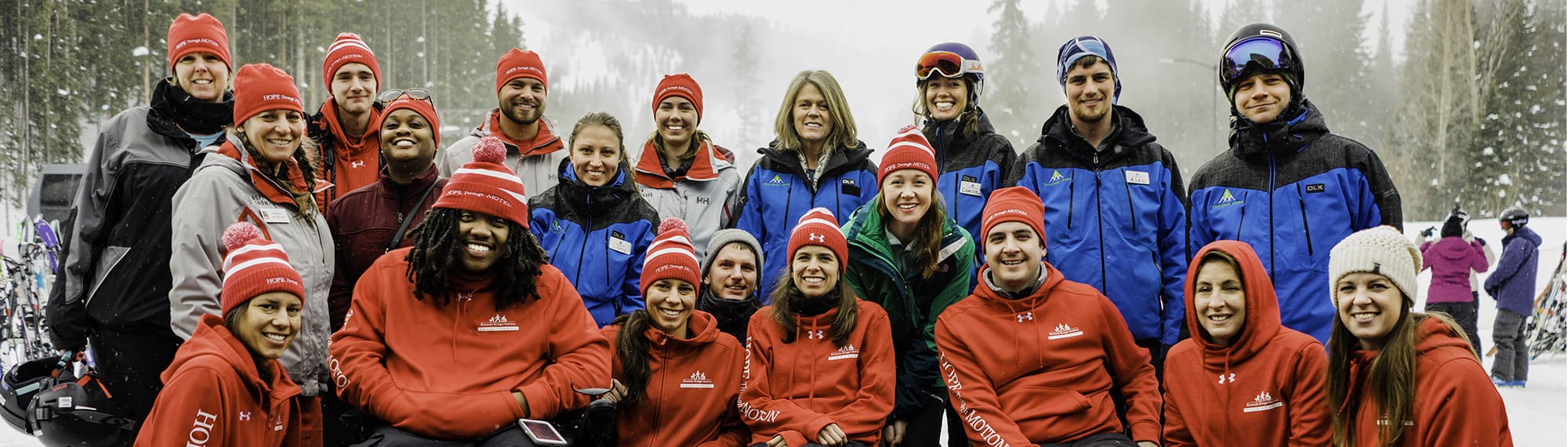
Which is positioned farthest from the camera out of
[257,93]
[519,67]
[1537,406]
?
[1537,406]

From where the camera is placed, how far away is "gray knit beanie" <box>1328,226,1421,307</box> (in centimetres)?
301

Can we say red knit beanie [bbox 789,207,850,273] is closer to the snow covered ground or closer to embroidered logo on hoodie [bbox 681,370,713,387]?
embroidered logo on hoodie [bbox 681,370,713,387]

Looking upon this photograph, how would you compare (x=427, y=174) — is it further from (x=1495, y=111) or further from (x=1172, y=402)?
(x=1495, y=111)

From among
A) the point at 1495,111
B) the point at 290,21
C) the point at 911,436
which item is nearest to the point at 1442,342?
the point at 911,436

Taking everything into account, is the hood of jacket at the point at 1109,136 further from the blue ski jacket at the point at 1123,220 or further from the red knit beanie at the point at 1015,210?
the red knit beanie at the point at 1015,210

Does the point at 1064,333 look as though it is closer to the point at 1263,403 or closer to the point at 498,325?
the point at 1263,403

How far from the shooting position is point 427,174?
A: 3.99m

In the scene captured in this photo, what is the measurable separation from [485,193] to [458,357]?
1.92ft

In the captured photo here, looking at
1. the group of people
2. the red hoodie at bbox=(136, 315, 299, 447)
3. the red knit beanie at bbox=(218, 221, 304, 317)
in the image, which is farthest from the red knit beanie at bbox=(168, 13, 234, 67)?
the red hoodie at bbox=(136, 315, 299, 447)

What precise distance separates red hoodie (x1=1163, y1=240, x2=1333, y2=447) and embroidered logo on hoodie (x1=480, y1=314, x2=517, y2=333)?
2465 mm

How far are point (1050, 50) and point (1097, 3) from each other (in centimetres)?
458

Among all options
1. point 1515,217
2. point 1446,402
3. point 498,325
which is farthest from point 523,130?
point 1515,217

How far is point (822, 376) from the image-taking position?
377 cm

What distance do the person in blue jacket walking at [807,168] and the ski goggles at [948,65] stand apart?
1.45 feet
